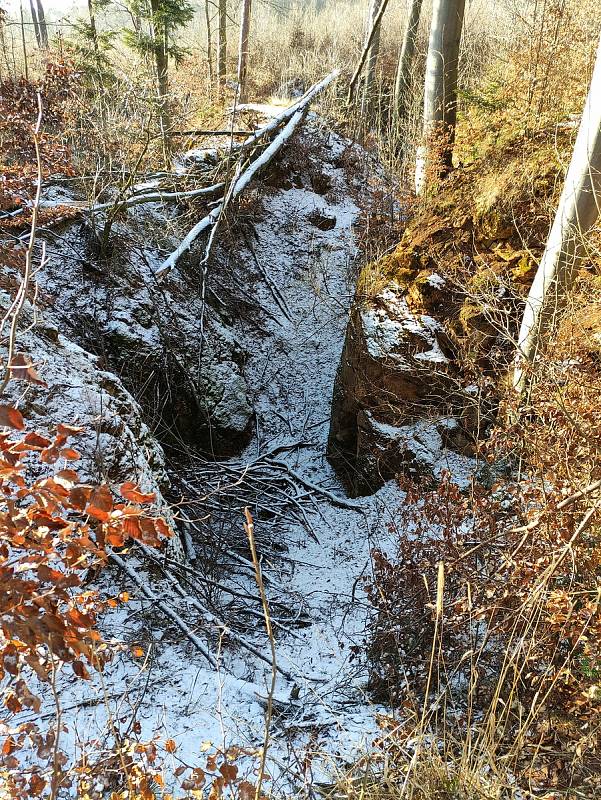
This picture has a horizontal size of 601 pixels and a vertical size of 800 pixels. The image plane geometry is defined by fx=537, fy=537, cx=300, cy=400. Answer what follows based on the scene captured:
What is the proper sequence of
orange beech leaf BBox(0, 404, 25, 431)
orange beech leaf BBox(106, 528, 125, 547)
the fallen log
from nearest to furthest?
orange beech leaf BBox(0, 404, 25, 431), orange beech leaf BBox(106, 528, 125, 547), the fallen log

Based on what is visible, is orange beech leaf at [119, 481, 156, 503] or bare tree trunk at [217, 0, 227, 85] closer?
orange beech leaf at [119, 481, 156, 503]

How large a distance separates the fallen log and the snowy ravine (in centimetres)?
55

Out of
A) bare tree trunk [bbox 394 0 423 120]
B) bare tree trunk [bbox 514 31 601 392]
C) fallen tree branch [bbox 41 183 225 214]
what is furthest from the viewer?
bare tree trunk [bbox 394 0 423 120]

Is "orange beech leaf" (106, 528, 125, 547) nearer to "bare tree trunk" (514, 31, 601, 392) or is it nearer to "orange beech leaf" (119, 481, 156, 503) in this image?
"orange beech leaf" (119, 481, 156, 503)

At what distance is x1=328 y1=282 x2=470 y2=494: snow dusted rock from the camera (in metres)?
5.16

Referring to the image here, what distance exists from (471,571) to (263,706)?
4.49 ft

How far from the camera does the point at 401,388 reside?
5324 mm

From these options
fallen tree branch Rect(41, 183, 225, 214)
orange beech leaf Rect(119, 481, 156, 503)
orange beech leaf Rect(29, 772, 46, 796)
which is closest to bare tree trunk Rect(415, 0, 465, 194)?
fallen tree branch Rect(41, 183, 225, 214)

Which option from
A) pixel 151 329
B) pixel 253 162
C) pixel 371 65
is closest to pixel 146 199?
pixel 151 329

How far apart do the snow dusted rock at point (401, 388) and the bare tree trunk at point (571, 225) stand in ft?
3.79

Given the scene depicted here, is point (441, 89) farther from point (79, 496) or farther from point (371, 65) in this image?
point (371, 65)

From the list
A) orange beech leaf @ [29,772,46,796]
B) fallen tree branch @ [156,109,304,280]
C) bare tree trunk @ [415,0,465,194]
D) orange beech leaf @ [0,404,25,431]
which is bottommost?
orange beech leaf @ [29,772,46,796]

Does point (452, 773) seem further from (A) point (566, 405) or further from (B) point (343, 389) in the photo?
(B) point (343, 389)

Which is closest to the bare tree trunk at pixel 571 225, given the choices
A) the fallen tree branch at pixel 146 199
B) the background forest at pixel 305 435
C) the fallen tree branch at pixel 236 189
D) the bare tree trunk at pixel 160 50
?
the background forest at pixel 305 435
